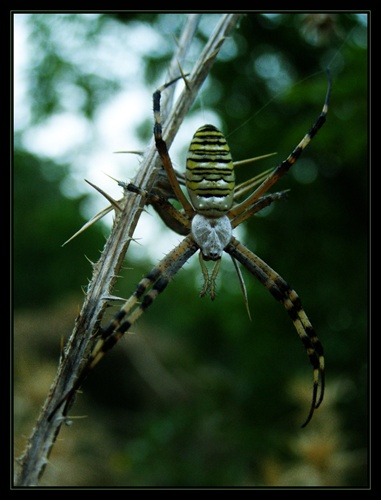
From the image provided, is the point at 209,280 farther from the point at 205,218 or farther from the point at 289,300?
the point at 289,300

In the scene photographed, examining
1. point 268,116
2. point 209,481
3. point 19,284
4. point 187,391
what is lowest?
point 209,481

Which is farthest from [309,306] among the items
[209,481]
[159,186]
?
[159,186]

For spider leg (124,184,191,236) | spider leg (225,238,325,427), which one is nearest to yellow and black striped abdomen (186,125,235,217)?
spider leg (124,184,191,236)

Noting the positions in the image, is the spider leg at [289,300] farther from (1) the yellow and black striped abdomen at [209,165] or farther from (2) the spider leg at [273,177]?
(1) the yellow and black striped abdomen at [209,165]

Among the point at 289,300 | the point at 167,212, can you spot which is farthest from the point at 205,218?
the point at 289,300

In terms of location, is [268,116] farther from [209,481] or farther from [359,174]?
[209,481]

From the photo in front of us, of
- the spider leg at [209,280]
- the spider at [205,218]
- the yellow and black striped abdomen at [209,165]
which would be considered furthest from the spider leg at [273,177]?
the spider leg at [209,280]
